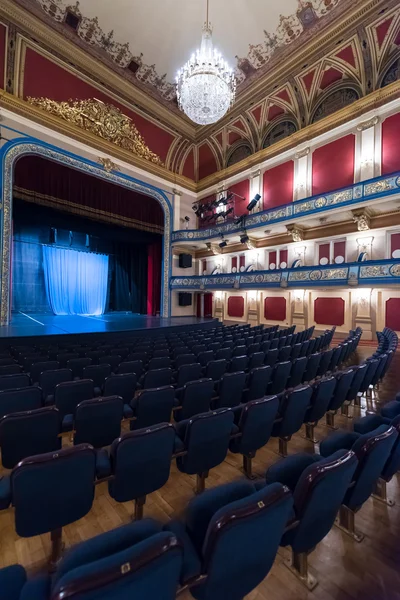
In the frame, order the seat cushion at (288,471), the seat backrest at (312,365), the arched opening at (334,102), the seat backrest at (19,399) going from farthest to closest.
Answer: the arched opening at (334,102)
the seat backrest at (312,365)
the seat backrest at (19,399)
the seat cushion at (288,471)

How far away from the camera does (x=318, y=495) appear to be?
0.98 m

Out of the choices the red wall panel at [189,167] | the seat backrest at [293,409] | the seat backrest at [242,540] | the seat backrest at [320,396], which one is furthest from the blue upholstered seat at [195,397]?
the red wall panel at [189,167]

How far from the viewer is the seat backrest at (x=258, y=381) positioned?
2.62 meters

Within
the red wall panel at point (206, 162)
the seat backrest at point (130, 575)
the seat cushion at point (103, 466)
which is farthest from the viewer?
the red wall panel at point (206, 162)

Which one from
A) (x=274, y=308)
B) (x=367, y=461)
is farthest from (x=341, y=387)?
(x=274, y=308)

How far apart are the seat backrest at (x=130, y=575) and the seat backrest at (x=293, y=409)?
1471 mm

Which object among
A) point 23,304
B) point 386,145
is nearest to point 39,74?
point 23,304

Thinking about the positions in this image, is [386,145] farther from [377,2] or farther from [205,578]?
[205,578]

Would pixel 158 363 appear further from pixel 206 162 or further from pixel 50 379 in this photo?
pixel 206 162

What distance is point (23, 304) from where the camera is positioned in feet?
38.8

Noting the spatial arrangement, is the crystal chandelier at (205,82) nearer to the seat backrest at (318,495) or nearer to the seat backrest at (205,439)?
the seat backrest at (205,439)

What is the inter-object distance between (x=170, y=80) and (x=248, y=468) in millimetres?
11930

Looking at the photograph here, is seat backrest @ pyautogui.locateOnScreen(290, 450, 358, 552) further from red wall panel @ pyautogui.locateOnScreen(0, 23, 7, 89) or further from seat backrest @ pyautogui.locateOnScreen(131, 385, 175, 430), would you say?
red wall panel @ pyautogui.locateOnScreen(0, 23, 7, 89)

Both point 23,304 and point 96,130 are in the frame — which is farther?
point 23,304
